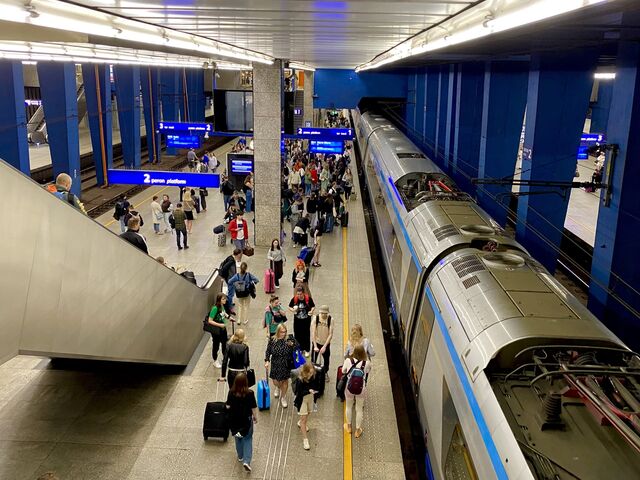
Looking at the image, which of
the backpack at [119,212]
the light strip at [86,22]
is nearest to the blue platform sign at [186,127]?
the backpack at [119,212]

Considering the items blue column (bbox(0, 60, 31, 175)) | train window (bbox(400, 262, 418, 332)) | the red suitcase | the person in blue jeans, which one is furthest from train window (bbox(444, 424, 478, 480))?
blue column (bbox(0, 60, 31, 175))

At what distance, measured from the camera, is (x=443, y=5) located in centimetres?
396

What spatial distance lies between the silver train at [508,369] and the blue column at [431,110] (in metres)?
17.9

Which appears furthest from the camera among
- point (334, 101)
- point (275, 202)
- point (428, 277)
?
point (334, 101)

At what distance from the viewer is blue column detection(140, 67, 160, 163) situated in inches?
1177

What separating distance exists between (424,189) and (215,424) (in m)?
5.75

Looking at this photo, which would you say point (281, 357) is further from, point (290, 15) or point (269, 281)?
point (269, 281)

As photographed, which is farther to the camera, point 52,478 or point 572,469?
point 52,478

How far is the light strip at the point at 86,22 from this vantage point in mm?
3418

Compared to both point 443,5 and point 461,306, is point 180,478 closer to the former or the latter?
point 461,306

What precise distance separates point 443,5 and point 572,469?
119 inches

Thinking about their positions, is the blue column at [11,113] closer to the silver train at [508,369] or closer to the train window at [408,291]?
the train window at [408,291]

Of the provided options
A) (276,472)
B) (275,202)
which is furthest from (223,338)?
(275,202)

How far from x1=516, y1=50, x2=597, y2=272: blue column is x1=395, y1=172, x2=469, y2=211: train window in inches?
53.6
